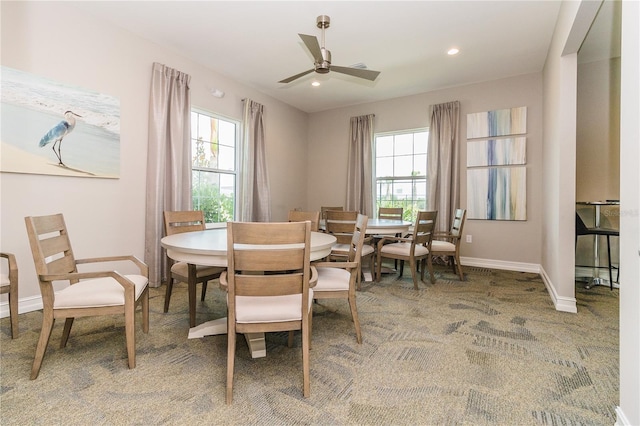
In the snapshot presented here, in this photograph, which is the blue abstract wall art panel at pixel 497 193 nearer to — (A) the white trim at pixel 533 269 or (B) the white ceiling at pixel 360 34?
(A) the white trim at pixel 533 269

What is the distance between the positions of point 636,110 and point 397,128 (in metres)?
4.10

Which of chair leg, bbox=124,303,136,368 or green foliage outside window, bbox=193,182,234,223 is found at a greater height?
green foliage outside window, bbox=193,182,234,223

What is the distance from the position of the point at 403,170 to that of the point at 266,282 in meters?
4.22

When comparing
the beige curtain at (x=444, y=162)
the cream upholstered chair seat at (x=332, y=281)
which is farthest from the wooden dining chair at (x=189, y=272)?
the beige curtain at (x=444, y=162)

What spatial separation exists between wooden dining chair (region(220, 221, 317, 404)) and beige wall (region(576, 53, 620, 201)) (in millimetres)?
4075

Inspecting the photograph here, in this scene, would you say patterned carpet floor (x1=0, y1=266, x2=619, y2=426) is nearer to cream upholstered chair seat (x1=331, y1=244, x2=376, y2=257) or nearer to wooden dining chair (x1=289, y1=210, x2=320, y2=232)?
cream upholstered chair seat (x1=331, y1=244, x2=376, y2=257)

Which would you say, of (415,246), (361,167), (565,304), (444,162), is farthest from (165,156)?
(565,304)

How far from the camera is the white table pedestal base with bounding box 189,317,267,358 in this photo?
1845mm

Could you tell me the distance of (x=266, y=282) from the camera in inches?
56.2

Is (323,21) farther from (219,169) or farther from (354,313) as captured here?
(354,313)

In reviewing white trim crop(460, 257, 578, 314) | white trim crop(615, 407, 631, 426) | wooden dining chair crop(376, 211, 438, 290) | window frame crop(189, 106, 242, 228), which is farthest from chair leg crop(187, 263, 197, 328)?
white trim crop(460, 257, 578, 314)

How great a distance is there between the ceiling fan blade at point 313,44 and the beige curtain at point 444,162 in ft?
9.00

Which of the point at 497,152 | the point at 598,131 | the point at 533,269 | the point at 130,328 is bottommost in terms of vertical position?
the point at 533,269

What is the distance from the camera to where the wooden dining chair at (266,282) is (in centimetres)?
136
